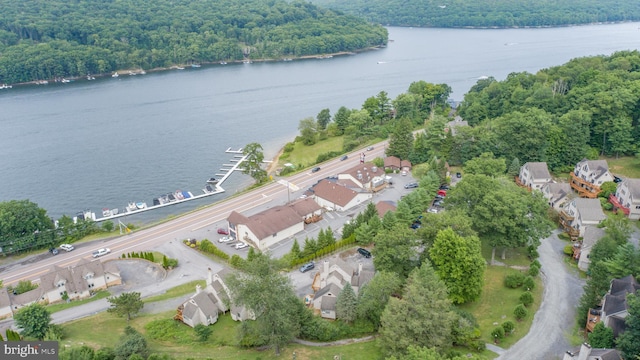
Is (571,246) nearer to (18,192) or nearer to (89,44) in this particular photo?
(18,192)

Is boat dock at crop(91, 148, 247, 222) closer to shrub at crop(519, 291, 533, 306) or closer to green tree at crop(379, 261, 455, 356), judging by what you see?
green tree at crop(379, 261, 455, 356)

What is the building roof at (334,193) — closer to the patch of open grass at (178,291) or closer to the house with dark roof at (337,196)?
the house with dark roof at (337,196)

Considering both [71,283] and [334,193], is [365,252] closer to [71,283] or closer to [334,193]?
[334,193]

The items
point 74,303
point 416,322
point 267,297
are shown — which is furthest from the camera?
point 74,303

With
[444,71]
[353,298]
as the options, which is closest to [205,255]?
[353,298]

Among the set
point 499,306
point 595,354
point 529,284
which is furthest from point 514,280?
point 595,354

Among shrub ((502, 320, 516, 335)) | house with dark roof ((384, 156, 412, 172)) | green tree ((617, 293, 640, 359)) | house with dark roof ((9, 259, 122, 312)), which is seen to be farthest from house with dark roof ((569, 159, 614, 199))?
house with dark roof ((9, 259, 122, 312))

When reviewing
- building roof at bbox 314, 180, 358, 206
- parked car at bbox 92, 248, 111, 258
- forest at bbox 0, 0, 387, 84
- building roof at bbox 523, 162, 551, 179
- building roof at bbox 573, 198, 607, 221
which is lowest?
parked car at bbox 92, 248, 111, 258
